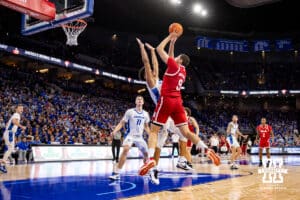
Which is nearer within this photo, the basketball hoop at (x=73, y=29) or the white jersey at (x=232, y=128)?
the white jersey at (x=232, y=128)

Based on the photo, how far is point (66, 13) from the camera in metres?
11.5

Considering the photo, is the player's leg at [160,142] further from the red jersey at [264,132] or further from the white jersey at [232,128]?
the red jersey at [264,132]

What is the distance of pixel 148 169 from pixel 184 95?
3758 cm

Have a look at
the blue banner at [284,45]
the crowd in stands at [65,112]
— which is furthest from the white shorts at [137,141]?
the blue banner at [284,45]

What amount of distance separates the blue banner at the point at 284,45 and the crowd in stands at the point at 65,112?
8763 mm

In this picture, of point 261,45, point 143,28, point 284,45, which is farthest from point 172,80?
point 284,45

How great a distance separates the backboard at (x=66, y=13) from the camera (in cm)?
1086

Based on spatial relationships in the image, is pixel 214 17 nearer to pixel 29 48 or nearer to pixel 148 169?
pixel 29 48

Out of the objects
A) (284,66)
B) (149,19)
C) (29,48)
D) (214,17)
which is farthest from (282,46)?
(29,48)

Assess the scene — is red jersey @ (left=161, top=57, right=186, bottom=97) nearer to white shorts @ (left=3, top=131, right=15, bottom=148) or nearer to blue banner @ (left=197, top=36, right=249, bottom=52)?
white shorts @ (left=3, top=131, right=15, bottom=148)

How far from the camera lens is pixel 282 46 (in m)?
41.0

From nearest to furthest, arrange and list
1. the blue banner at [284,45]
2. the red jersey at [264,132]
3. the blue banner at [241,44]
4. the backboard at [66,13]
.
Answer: the backboard at [66,13] → the red jersey at [264,132] → the blue banner at [284,45] → the blue banner at [241,44]

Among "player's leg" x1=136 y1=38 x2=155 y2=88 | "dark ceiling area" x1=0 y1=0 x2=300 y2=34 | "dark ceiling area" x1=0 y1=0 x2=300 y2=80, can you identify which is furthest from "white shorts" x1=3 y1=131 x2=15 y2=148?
"dark ceiling area" x1=0 y1=0 x2=300 y2=34

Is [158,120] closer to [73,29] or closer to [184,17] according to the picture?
[73,29]
